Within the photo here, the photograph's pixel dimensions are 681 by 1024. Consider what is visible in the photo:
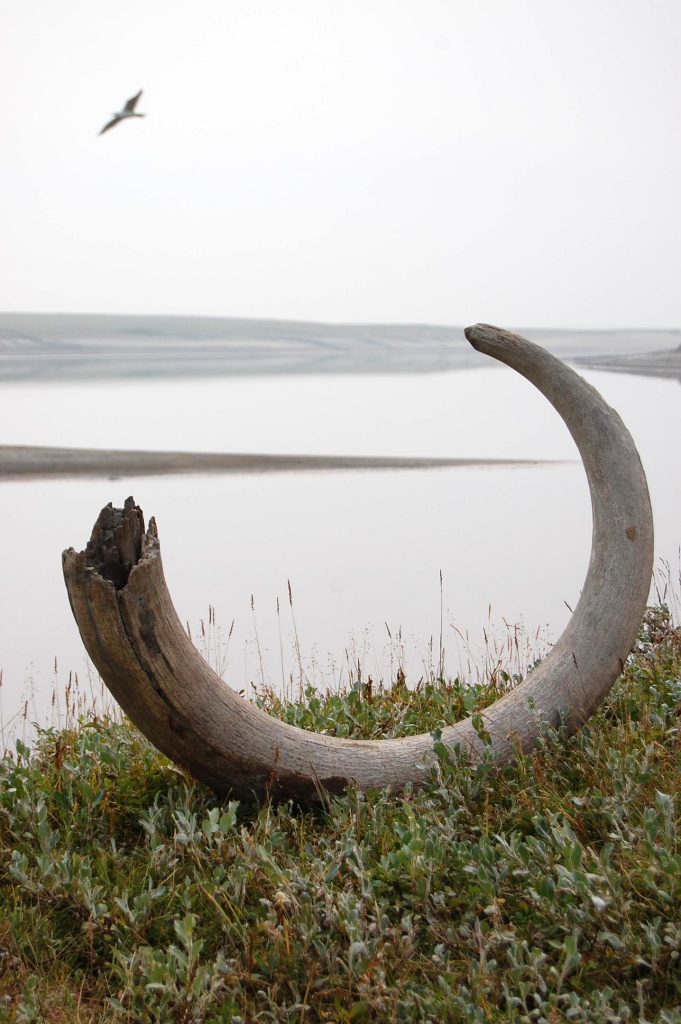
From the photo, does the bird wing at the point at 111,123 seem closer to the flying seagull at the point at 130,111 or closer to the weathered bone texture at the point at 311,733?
the flying seagull at the point at 130,111

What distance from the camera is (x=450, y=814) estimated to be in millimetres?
3186

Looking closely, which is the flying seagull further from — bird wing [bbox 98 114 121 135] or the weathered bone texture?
the weathered bone texture

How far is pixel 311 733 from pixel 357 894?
0.65m

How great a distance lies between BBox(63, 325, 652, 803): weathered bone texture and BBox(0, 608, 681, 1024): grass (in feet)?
0.39

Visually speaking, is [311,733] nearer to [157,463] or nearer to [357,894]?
[357,894]

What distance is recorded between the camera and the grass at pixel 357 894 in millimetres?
2488

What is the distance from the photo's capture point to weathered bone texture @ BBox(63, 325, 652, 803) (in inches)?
119

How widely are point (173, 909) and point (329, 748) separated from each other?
75 centimetres

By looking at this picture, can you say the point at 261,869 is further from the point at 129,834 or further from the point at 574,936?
the point at 574,936

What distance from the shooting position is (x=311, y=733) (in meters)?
3.44

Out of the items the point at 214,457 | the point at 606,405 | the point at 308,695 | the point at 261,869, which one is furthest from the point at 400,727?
the point at 214,457

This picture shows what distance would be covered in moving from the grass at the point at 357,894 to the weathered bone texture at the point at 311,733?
0.39 feet

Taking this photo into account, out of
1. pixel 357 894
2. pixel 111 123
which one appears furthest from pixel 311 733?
pixel 111 123

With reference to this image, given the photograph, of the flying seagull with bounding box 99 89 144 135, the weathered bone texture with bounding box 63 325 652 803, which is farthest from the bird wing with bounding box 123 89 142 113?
the weathered bone texture with bounding box 63 325 652 803
